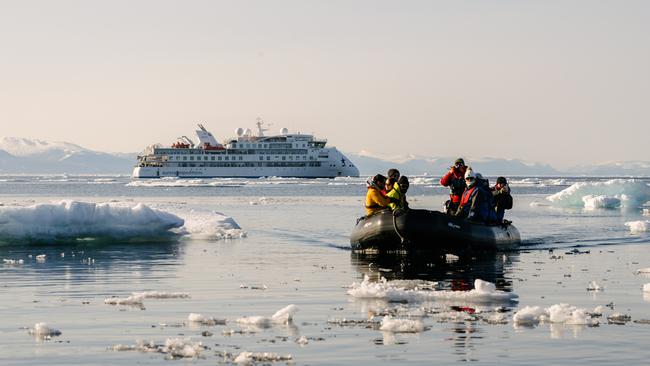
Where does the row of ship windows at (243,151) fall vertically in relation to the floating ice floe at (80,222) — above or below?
above

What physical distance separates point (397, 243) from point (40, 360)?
1484 cm

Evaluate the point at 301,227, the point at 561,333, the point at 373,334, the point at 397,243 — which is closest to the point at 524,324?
the point at 561,333

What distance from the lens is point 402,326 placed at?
13.2 metres

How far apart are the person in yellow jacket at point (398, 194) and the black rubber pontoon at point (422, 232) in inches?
15.4

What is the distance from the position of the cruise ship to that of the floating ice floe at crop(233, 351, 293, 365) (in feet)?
493

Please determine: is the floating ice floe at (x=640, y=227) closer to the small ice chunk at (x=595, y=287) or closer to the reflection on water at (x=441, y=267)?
the reflection on water at (x=441, y=267)

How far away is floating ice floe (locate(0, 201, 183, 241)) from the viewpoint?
90.3 feet

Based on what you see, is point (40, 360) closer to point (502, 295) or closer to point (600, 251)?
point (502, 295)

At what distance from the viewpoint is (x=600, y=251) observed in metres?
27.8

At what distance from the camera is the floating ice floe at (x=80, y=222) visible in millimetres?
27516

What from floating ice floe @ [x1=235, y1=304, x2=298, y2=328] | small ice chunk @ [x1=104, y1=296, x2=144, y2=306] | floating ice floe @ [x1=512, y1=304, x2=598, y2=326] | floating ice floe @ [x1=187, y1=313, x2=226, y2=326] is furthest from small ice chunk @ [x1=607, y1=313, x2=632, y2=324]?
small ice chunk @ [x1=104, y1=296, x2=144, y2=306]

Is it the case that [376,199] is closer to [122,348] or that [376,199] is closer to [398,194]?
[398,194]

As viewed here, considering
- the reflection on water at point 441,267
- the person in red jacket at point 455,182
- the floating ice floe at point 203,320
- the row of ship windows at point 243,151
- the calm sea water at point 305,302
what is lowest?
the reflection on water at point 441,267

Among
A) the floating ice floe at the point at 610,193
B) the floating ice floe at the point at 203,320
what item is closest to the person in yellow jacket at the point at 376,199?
the floating ice floe at the point at 203,320
